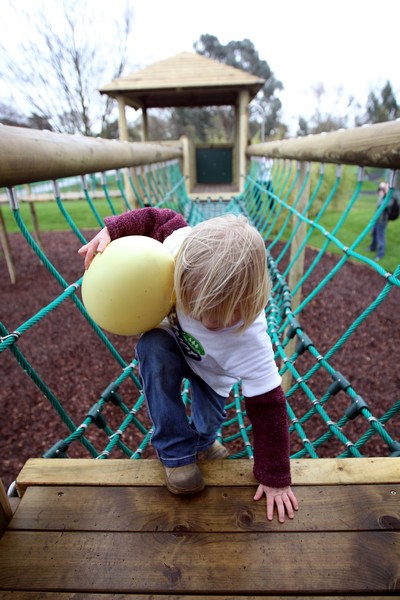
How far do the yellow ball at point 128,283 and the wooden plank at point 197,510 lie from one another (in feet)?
1.18

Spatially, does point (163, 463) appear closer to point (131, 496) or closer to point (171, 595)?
point (131, 496)

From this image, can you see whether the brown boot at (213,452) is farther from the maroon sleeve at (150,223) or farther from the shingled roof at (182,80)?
the shingled roof at (182,80)

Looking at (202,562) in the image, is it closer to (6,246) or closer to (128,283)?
(128,283)

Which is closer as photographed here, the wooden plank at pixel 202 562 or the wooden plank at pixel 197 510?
the wooden plank at pixel 202 562

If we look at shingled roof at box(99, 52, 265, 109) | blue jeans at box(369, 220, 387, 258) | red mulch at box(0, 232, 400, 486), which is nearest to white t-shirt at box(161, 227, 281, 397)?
red mulch at box(0, 232, 400, 486)

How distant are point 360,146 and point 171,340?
759 millimetres

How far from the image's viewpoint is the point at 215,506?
0.85 m

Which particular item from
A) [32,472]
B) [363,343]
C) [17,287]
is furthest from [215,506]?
[17,287]

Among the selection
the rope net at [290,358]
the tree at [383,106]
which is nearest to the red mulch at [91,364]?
the rope net at [290,358]

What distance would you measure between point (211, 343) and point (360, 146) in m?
0.73

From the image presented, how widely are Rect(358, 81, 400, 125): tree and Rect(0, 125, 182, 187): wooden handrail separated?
23.6 meters

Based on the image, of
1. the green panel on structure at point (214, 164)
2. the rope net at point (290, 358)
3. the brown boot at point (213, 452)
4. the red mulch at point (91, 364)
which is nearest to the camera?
the rope net at point (290, 358)

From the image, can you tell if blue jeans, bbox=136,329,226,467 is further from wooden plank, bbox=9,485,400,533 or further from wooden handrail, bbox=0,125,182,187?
wooden handrail, bbox=0,125,182,187

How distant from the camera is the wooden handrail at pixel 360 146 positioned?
0.96 metres
